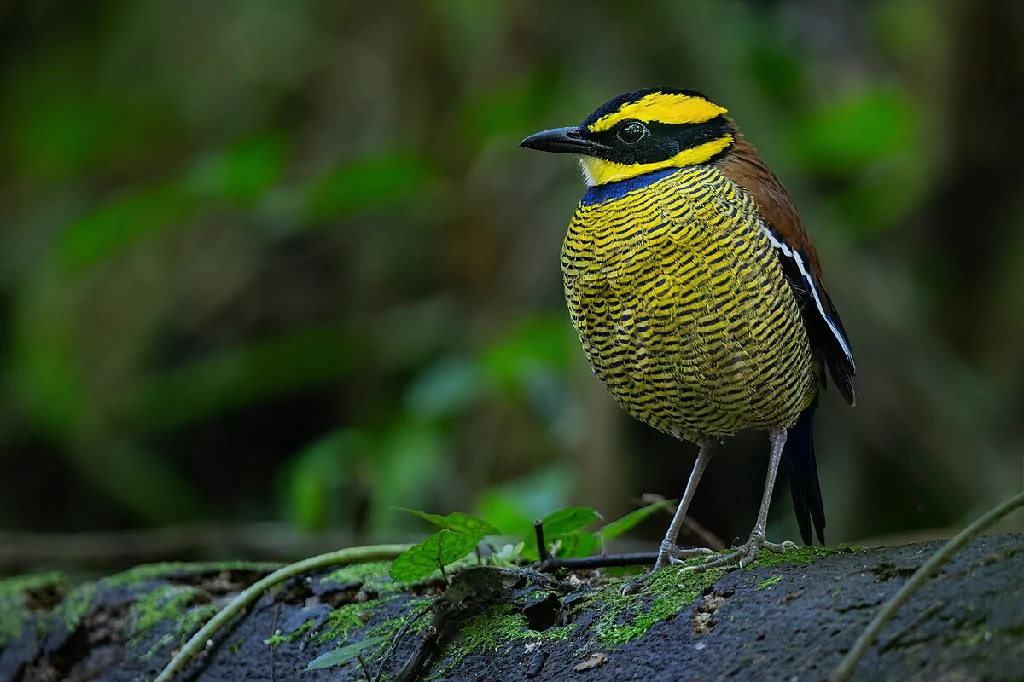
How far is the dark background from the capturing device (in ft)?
16.4

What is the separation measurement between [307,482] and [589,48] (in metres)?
2.61

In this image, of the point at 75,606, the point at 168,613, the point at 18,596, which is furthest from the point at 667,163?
the point at 18,596

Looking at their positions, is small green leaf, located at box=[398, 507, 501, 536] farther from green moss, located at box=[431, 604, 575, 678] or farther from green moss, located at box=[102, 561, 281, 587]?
green moss, located at box=[102, 561, 281, 587]

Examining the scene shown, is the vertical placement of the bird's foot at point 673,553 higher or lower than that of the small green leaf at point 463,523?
lower

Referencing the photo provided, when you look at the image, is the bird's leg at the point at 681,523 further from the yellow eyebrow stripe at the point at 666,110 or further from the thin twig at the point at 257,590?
the yellow eyebrow stripe at the point at 666,110

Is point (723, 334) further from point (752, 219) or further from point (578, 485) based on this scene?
point (578, 485)

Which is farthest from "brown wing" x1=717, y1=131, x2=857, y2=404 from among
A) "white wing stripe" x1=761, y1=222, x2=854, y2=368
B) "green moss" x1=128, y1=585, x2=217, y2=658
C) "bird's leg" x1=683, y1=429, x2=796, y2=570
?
"green moss" x1=128, y1=585, x2=217, y2=658

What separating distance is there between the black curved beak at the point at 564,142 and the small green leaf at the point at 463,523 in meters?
1.07

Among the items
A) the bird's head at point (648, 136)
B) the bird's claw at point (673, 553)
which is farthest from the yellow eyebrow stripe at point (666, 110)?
the bird's claw at point (673, 553)

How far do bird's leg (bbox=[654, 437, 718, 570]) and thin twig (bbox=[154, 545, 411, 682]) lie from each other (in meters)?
0.62

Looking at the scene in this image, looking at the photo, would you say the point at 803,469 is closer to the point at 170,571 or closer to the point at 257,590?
the point at 257,590

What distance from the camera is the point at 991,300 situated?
6016mm

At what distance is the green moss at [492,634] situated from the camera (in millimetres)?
2232

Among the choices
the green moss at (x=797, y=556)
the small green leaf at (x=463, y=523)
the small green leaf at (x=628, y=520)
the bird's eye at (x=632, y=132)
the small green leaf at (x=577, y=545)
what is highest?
the bird's eye at (x=632, y=132)
